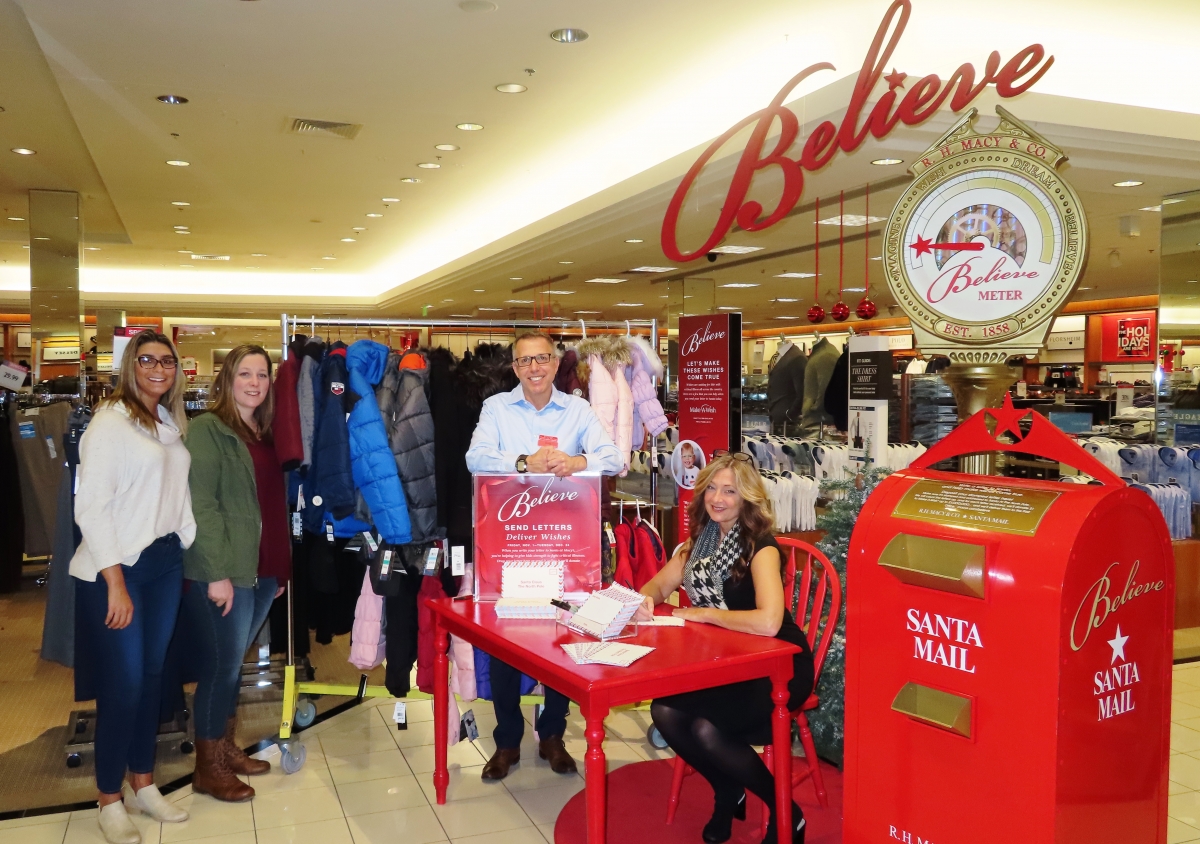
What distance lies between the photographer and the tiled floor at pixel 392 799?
10.3 feet

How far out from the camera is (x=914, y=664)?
7.04 ft

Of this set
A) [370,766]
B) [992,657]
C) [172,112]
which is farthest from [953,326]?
[172,112]

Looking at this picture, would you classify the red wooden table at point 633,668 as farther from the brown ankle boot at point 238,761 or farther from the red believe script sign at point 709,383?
the red believe script sign at point 709,383

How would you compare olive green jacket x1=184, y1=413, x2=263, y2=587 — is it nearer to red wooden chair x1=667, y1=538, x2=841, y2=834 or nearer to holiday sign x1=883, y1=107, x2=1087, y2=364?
red wooden chair x1=667, y1=538, x2=841, y2=834

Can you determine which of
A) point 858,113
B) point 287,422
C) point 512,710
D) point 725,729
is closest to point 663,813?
point 725,729

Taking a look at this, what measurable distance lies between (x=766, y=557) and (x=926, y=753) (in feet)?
2.76

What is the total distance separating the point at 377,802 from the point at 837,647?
1.77 m

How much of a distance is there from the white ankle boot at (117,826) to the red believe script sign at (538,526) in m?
1.44

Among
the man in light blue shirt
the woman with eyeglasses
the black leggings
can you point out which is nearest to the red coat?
the woman with eyeglasses

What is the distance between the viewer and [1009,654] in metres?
1.94

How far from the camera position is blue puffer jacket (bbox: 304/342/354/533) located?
372 cm

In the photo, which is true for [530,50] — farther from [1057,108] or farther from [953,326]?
[953,326]

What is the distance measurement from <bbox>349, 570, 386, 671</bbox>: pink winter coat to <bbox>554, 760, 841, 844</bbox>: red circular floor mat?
109 centimetres

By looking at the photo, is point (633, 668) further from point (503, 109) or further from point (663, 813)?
point (503, 109)
